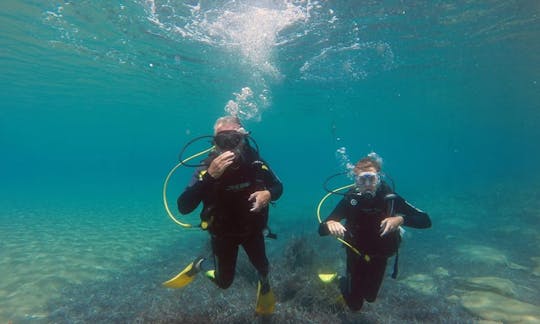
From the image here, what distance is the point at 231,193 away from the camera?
4.23 meters

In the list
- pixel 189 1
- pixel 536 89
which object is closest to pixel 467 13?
pixel 189 1

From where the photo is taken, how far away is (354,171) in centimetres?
515

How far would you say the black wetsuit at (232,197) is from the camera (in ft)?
13.8

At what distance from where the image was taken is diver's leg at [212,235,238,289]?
4637 millimetres

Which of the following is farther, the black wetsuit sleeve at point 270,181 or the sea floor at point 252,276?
the sea floor at point 252,276

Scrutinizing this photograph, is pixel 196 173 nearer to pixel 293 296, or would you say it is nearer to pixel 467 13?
pixel 293 296

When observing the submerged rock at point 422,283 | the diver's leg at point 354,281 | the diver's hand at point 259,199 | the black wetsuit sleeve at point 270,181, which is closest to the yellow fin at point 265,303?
the diver's leg at point 354,281

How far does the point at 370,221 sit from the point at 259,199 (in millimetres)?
1922

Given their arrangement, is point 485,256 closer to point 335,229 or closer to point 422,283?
point 422,283

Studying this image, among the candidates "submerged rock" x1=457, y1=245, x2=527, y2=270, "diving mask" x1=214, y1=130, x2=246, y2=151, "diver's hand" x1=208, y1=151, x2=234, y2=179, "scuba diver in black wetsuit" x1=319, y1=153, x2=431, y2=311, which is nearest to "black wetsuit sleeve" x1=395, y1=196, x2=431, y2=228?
"scuba diver in black wetsuit" x1=319, y1=153, x2=431, y2=311

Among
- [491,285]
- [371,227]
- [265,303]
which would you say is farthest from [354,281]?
[491,285]

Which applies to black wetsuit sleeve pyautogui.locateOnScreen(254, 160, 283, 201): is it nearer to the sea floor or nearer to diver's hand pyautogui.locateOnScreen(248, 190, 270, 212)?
diver's hand pyautogui.locateOnScreen(248, 190, 270, 212)

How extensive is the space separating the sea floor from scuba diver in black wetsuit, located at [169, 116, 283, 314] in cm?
197

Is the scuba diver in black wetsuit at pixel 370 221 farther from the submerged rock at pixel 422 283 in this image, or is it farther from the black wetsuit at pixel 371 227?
the submerged rock at pixel 422 283
